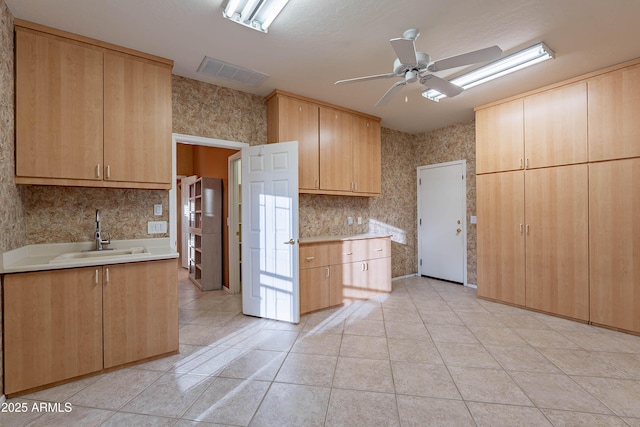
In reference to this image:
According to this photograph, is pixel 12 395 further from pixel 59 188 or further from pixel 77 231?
pixel 59 188

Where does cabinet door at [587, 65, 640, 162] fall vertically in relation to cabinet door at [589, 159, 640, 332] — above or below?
above

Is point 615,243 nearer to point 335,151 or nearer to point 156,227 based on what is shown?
point 335,151

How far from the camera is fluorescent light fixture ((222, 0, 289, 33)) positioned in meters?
2.06

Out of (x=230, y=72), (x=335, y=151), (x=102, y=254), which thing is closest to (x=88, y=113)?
(x=102, y=254)

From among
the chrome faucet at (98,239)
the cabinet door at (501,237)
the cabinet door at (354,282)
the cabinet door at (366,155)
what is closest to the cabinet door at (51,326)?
the chrome faucet at (98,239)

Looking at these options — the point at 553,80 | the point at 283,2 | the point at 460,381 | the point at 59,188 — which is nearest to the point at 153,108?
the point at 59,188

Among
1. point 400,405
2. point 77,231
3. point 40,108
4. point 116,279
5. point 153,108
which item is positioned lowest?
point 400,405

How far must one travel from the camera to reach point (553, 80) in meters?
3.31

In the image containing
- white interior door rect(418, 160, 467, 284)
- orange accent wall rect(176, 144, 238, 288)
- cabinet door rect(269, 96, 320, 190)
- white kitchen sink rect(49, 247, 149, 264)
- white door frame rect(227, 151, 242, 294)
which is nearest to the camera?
white kitchen sink rect(49, 247, 149, 264)

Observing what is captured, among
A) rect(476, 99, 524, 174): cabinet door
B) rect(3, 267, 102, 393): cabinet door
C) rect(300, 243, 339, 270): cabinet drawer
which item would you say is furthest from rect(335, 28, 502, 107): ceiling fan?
rect(3, 267, 102, 393): cabinet door

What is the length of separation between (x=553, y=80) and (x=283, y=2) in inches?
127

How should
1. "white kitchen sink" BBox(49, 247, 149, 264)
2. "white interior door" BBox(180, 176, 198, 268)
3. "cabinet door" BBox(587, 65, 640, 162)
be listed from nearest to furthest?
1. "white kitchen sink" BBox(49, 247, 149, 264)
2. "cabinet door" BBox(587, 65, 640, 162)
3. "white interior door" BBox(180, 176, 198, 268)

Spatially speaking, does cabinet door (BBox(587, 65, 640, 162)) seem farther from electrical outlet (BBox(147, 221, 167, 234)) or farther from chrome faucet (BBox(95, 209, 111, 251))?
chrome faucet (BBox(95, 209, 111, 251))

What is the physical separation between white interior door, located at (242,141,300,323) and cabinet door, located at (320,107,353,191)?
82 centimetres
